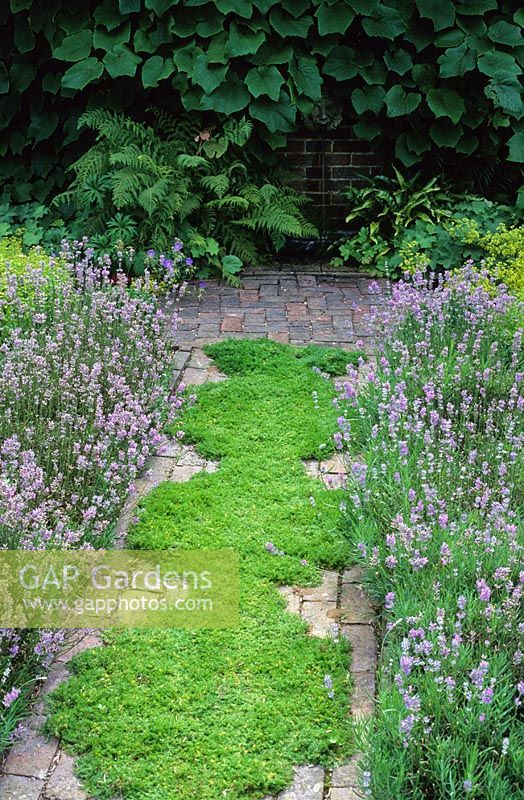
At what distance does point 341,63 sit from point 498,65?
115 cm

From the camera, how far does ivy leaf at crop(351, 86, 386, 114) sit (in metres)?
7.43

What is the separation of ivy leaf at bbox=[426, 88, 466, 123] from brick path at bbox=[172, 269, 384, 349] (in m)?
1.33

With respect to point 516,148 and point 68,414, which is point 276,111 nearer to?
point 516,148

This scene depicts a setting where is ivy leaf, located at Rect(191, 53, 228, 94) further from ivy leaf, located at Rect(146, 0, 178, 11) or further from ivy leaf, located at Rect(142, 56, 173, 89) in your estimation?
ivy leaf, located at Rect(146, 0, 178, 11)

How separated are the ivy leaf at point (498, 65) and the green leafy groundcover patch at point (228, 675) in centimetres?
378

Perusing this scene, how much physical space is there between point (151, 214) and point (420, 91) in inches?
90.0

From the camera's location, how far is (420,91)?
7.43 m

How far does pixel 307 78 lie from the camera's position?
24.0 ft

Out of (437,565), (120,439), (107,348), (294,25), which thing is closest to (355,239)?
(294,25)

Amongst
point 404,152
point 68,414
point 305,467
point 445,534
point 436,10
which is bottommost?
point 305,467

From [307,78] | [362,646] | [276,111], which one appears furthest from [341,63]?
[362,646]

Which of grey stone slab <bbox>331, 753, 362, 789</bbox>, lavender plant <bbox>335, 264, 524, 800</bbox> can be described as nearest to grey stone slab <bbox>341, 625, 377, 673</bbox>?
lavender plant <bbox>335, 264, 524, 800</bbox>

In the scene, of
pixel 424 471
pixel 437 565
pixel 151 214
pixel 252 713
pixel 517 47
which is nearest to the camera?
pixel 252 713

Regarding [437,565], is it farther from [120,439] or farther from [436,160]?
[436,160]
